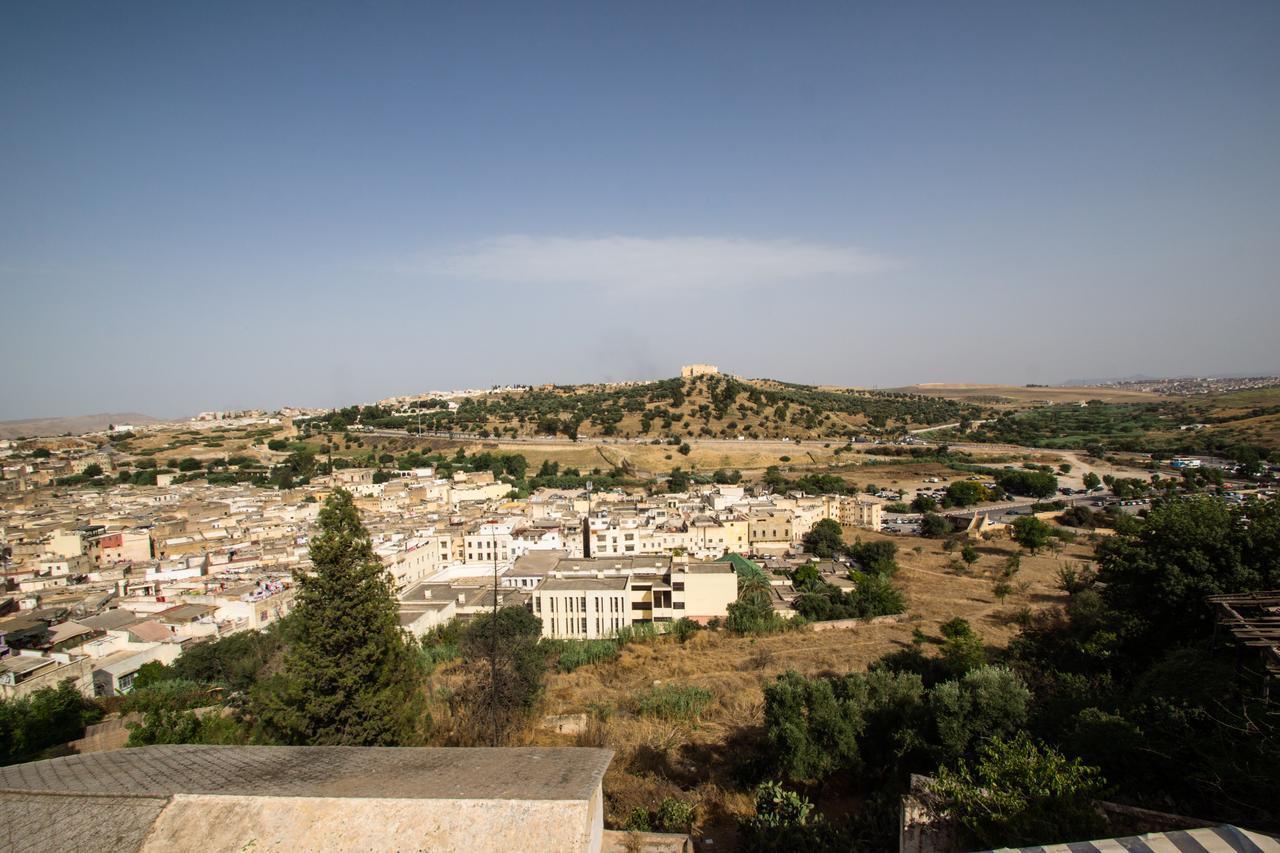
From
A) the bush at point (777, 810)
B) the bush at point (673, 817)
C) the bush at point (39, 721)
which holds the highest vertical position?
the bush at point (777, 810)

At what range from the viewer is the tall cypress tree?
24.9 ft

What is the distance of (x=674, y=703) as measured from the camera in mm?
12508

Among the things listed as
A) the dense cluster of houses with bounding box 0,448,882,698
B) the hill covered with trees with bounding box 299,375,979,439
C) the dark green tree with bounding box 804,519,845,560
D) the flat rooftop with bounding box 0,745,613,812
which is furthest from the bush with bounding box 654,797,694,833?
the hill covered with trees with bounding box 299,375,979,439

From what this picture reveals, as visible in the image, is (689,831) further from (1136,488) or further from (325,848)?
(1136,488)

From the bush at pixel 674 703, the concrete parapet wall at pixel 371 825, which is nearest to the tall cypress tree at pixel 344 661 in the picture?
the concrete parapet wall at pixel 371 825

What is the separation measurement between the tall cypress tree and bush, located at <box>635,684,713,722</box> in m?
5.30

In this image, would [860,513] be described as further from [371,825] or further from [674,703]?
[371,825]

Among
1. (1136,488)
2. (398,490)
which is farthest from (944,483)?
(398,490)

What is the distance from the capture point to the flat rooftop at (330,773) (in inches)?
156

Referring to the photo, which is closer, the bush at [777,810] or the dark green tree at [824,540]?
the bush at [777,810]

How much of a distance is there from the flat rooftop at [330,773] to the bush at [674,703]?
27.1 feet

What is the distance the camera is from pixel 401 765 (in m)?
4.41

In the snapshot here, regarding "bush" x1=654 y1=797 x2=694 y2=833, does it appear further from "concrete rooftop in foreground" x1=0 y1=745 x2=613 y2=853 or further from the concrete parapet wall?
the concrete parapet wall

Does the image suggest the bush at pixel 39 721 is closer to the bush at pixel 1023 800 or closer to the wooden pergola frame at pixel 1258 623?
the bush at pixel 1023 800
